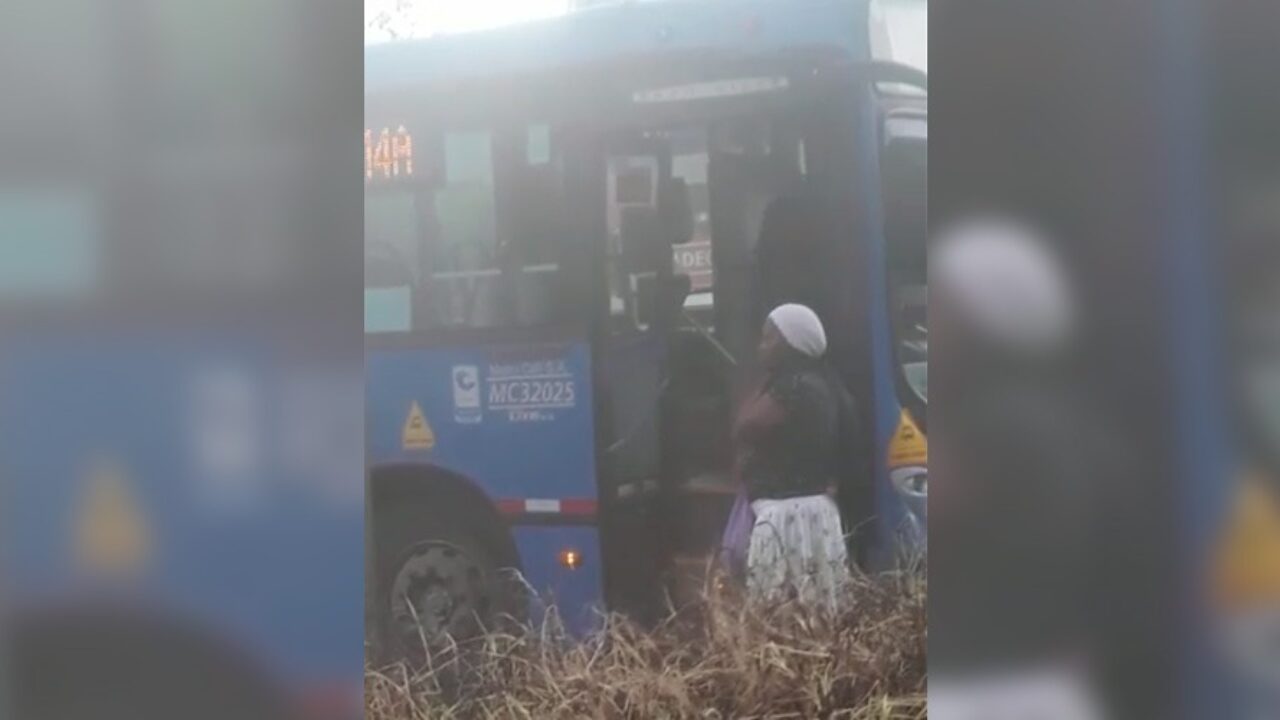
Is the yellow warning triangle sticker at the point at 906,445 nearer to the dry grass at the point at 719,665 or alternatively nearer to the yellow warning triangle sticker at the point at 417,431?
the dry grass at the point at 719,665

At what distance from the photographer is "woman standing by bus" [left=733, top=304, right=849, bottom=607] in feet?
9.09

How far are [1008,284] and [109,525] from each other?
214cm

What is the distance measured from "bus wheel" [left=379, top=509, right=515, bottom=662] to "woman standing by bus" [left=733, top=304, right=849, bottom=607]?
1.82 ft

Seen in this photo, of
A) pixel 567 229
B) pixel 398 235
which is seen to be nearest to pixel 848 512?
pixel 567 229

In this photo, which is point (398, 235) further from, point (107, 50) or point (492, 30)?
point (107, 50)

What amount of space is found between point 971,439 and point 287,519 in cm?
158

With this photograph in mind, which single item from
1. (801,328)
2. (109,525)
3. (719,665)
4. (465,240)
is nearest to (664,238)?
(801,328)

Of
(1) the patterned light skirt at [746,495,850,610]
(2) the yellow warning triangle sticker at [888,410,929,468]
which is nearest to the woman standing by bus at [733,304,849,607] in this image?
(1) the patterned light skirt at [746,495,850,610]

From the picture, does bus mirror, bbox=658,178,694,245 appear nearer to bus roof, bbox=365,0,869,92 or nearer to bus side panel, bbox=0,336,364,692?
bus roof, bbox=365,0,869,92

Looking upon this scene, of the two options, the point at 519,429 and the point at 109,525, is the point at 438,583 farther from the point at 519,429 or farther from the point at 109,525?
the point at 109,525

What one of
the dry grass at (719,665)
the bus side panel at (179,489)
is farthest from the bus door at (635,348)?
the bus side panel at (179,489)

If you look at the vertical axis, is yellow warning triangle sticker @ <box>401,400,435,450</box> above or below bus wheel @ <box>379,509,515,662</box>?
above

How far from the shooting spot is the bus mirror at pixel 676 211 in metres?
2.86

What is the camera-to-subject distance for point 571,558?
2.94 m
